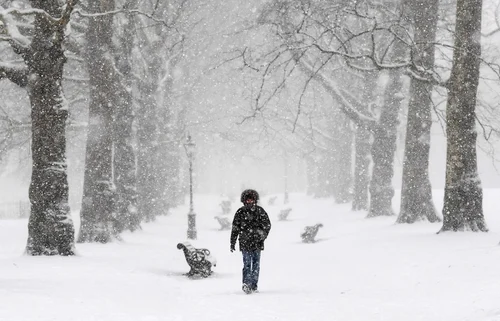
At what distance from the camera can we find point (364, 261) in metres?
12.0

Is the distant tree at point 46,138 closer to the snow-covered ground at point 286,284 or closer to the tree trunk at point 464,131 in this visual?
the snow-covered ground at point 286,284

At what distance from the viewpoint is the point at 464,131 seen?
40.5 feet

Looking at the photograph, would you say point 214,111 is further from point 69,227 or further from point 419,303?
point 419,303

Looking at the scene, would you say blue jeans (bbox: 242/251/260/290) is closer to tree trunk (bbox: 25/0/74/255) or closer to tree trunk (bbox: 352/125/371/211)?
tree trunk (bbox: 25/0/74/255)

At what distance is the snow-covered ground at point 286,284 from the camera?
706 centimetres

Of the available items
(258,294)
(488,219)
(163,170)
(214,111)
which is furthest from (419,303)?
(214,111)

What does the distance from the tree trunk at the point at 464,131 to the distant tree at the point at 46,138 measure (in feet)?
26.2

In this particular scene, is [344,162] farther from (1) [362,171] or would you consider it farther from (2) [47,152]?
(2) [47,152]

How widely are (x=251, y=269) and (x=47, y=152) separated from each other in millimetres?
4735

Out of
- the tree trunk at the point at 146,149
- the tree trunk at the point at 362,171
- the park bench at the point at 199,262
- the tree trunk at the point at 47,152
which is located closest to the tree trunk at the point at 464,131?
the park bench at the point at 199,262

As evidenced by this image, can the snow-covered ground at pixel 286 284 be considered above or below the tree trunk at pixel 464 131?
below

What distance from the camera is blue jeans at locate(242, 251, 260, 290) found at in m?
9.14

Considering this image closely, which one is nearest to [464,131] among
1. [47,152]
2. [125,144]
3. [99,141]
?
Result: [47,152]

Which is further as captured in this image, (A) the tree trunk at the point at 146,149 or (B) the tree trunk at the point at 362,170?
(B) the tree trunk at the point at 362,170
